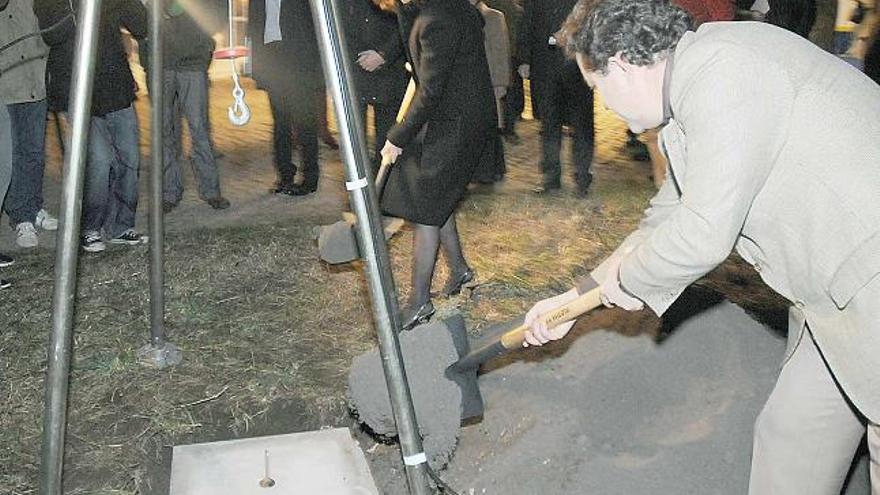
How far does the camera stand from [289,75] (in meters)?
7.11

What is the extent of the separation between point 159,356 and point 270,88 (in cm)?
329

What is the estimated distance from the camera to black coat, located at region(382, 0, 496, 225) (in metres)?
4.41

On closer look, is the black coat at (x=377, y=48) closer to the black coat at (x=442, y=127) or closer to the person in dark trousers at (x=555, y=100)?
the person in dark trousers at (x=555, y=100)

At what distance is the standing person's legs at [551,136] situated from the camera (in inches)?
290


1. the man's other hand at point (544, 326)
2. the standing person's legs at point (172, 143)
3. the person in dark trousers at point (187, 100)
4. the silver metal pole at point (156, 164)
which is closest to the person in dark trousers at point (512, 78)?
the person in dark trousers at point (187, 100)


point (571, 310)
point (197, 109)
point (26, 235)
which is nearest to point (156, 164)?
point (571, 310)

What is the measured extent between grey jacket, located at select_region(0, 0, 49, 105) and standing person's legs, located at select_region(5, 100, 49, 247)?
0.38ft

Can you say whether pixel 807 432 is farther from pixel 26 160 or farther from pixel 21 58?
pixel 26 160

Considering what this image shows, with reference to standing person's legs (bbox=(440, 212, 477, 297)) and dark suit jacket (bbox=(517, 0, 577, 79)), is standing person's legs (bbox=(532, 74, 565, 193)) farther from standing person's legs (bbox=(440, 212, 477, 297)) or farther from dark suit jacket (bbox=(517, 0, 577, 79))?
standing person's legs (bbox=(440, 212, 477, 297))

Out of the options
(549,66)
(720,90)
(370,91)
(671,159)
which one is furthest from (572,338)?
(549,66)

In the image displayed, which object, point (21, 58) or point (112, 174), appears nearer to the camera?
point (21, 58)

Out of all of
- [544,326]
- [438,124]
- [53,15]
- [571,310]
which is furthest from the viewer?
[53,15]

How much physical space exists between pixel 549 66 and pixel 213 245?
9.35 ft

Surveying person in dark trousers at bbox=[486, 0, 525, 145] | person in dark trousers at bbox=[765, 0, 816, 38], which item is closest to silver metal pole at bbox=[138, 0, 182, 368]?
person in dark trousers at bbox=[486, 0, 525, 145]
